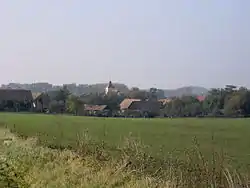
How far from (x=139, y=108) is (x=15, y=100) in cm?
2457

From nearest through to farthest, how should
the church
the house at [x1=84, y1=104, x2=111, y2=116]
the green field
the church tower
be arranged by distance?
the green field < the house at [x1=84, y1=104, x2=111, y2=116] < the church < the church tower

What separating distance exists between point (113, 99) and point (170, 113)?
24.0m

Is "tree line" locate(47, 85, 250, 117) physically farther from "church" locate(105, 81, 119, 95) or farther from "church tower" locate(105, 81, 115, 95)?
"church tower" locate(105, 81, 115, 95)

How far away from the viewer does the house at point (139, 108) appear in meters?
103

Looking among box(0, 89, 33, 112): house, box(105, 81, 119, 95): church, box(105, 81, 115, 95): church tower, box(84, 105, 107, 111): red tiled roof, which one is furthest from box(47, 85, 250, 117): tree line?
box(105, 81, 115, 95): church tower

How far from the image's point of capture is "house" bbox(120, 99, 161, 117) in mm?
103438

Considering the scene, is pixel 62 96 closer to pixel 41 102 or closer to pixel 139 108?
pixel 41 102

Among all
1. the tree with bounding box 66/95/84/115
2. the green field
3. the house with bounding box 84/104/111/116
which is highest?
the green field

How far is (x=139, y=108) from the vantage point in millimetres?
109688

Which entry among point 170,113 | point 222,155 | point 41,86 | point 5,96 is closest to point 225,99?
point 170,113

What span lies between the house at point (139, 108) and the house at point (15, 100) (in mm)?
19324

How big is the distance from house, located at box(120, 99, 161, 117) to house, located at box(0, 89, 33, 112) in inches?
761

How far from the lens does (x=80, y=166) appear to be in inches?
515

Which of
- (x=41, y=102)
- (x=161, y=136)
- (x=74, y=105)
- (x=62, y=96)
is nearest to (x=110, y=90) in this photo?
(x=62, y=96)
